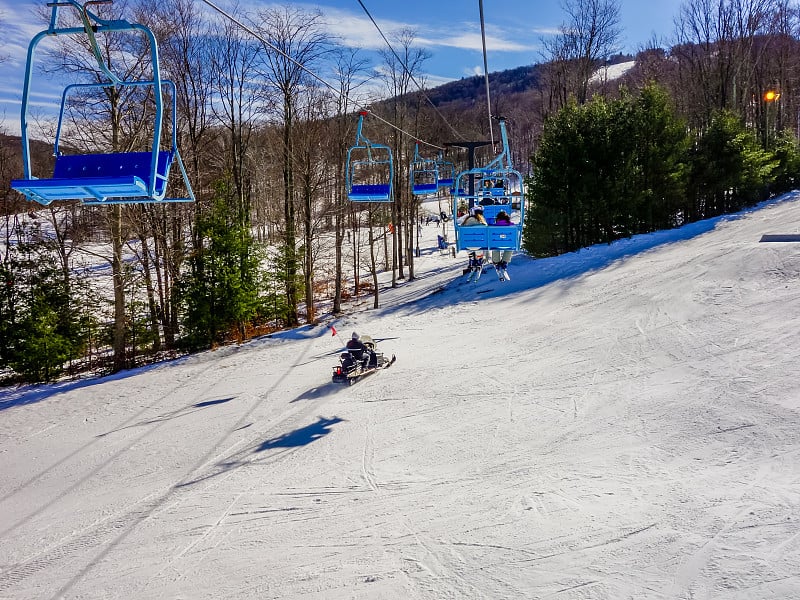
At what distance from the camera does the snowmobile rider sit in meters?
13.6

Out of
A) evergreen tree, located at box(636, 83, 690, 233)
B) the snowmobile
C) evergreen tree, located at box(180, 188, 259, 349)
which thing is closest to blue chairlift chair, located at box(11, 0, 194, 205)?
the snowmobile

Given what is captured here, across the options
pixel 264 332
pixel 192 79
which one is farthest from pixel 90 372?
pixel 192 79

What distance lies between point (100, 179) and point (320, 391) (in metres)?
9.70

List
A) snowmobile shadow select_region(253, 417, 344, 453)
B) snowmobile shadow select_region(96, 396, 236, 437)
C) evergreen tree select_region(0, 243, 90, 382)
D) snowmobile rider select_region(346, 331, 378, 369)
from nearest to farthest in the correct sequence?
snowmobile shadow select_region(253, 417, 344, 453) < snowmobile shadow select_region(96, 396, 236, 437) < snowmobile rider select_region(346, 331, 378, 369) < evergreen tree select_region(0, 243, 90, 382)

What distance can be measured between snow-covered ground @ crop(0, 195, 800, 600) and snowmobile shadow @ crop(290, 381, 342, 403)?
0.27ft

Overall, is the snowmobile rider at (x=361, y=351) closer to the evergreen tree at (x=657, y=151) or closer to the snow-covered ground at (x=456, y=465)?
the snow-covered ground at (x=456, y=465)

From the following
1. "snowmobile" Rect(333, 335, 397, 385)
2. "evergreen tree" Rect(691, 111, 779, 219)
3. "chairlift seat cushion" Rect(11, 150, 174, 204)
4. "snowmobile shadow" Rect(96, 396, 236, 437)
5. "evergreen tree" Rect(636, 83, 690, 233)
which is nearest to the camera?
"chairlift seat cushion" Rect(11, 150, 174, 204)

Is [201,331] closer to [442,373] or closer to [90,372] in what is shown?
[90,372]

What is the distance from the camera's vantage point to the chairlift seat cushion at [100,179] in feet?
13.2

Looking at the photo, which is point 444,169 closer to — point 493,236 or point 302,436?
point 493,236

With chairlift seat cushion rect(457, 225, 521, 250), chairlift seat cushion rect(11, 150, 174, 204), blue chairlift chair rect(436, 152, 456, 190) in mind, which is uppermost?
blue chairlift chair rect(436, 152, 456, 190)

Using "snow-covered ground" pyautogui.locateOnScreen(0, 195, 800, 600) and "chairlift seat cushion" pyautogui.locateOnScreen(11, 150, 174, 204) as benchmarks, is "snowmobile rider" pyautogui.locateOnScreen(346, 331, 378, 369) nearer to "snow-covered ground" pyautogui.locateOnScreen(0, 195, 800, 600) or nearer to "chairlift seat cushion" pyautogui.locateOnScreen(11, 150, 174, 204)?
"snow-covered ground" pyautogui.locateOnScreen(0, 195, 800, 600)

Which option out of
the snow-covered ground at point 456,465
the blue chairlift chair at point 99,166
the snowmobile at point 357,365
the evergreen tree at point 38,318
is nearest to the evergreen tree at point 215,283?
the snow-covered ground at point 456,465

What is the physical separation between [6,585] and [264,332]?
15372 mm
